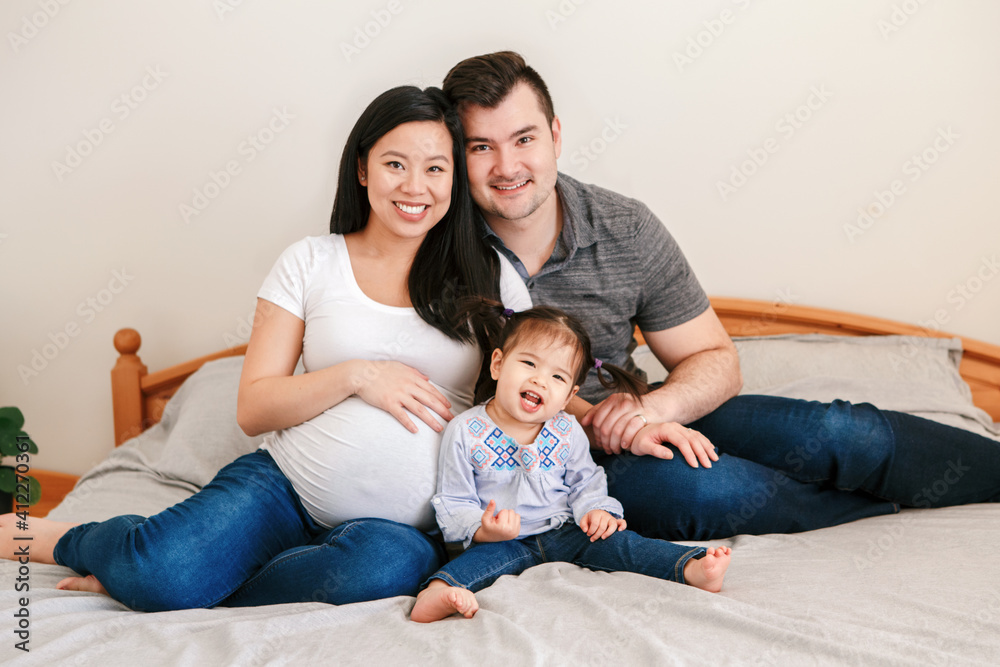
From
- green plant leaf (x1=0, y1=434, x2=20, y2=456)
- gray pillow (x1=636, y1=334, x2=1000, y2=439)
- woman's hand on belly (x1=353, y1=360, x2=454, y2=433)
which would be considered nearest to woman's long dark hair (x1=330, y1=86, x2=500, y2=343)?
woman's hand on belly (x1=353, y1=360, x2=454, y2=433)

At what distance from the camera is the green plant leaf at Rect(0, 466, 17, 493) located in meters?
1.88

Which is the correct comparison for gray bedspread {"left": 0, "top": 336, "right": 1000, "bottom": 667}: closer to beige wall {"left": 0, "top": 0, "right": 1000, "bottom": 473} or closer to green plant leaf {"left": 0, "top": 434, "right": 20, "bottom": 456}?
green plant leaf {"left": 0, "top": 434, "right": 20, "bottom": 456}

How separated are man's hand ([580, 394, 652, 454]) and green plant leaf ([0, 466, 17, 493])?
1.48m

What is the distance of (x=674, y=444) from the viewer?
1.36 meters

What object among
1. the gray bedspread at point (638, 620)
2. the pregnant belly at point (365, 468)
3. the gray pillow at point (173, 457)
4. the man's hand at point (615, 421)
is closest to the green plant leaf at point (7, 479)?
the gray pillow at point (173, 457)

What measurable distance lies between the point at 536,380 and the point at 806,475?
0.56 meters

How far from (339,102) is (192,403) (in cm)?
97

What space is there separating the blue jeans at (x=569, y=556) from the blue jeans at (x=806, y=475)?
0.15 metres

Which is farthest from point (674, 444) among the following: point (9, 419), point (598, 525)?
point (9, 419)

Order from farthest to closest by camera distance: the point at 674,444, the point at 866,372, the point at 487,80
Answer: the point at 866,372 < the point at 487,80 < the point at 674,444

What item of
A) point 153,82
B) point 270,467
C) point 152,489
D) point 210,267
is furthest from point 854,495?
point 153,82

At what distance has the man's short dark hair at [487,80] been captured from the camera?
1.47 meters

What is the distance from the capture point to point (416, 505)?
4.14 feet

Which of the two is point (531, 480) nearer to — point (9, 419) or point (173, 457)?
point (173, 457)
